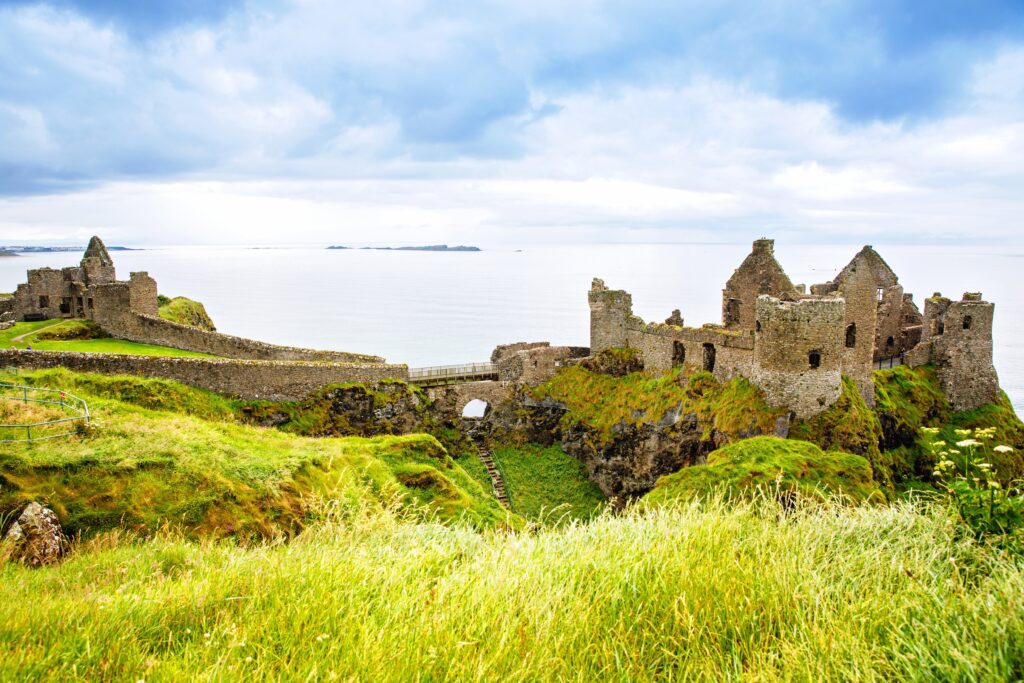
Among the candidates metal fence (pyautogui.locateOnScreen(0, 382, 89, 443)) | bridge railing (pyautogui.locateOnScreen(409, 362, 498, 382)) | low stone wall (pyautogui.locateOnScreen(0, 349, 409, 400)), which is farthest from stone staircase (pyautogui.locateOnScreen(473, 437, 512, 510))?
metal fence (pyautogui.locateOnScreen(0, 382, 89, 443))

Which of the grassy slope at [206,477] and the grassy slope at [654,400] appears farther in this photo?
the grassy slope at [654,400]

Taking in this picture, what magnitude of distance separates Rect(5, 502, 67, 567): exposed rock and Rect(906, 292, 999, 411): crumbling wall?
30174mm

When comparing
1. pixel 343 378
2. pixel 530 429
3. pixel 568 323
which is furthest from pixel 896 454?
pixel 568 323

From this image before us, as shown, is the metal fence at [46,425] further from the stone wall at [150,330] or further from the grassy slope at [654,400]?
the grassy slope at [654,400]

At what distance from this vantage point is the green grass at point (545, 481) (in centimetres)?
2650

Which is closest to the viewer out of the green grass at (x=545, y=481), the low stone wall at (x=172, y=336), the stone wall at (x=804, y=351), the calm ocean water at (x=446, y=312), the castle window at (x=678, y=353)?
the stone wall at (x=804, y=351)

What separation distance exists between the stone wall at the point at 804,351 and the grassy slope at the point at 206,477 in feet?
36.8

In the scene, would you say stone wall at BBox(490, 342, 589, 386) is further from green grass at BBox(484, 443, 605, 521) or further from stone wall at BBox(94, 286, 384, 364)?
stone wall at BBox(94, 286, 384, 364)

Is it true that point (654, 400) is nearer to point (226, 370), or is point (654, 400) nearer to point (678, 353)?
point (678, 353)

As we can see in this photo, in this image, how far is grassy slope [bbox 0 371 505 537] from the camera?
1088 cm

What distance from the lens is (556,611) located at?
604 cm

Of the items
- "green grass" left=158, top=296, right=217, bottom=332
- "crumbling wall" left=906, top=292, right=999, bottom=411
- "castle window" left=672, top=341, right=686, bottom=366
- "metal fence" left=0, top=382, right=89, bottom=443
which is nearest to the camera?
"metal fence" left=0, top=382, right=89, bottom=443

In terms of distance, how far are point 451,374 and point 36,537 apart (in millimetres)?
22575

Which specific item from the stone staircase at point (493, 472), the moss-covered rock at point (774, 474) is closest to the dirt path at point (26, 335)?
the stone staircase at point (493, 472)
